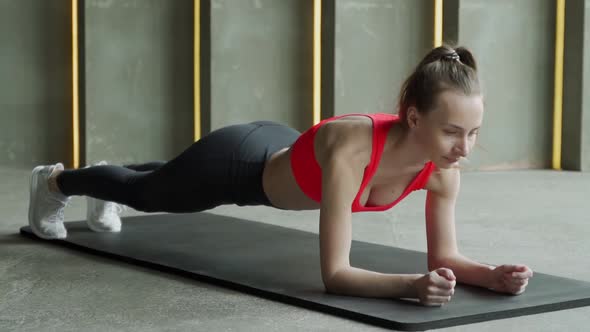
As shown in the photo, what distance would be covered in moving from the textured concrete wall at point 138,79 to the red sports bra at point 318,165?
3786 millimetres

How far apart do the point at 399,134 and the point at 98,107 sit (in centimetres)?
410

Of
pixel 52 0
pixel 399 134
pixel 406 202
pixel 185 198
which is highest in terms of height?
pixel 52 0

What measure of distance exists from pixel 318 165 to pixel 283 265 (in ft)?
1.38

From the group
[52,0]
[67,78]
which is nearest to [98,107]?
[67,78]

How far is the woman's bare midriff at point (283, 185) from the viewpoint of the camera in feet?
8.61

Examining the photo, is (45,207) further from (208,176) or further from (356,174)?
(356,174)

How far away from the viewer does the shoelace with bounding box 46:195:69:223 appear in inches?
126

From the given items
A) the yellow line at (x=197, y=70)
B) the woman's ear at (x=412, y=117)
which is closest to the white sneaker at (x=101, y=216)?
the woman's ear at (x=412, y=117)

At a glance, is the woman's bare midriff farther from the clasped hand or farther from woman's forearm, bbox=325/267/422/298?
the clasped hand

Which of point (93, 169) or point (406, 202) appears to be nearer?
point (93, 169)

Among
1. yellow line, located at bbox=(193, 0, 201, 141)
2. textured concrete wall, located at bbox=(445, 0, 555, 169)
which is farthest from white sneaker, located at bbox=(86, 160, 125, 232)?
textured concrete wall, located at bbox=(445, 0, 555, 169)

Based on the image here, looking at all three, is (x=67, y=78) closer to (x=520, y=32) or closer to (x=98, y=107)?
(x=98, y=107)

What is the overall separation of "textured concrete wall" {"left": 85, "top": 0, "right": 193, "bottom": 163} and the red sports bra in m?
3.79

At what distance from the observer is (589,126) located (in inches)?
249
